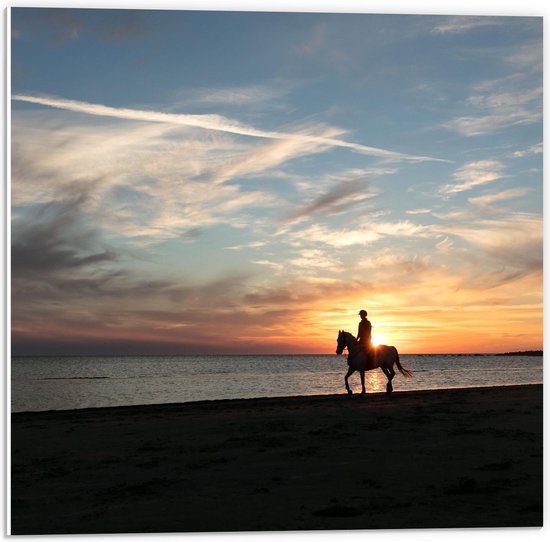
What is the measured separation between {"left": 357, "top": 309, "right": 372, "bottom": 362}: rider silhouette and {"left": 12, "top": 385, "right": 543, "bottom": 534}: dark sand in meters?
5.32

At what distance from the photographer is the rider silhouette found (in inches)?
818

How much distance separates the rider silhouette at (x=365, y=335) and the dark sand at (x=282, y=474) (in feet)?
17.5

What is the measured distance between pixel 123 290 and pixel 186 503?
16.2 m

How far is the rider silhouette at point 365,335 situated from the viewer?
20781 mm

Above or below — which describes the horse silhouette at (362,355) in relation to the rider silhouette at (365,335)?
below

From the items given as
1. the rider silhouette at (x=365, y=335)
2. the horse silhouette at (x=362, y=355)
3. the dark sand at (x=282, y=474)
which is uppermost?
the rider silhouette at (x=365, y=335)

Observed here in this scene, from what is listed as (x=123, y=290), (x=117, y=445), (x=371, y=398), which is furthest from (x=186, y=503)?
(x=123, y=290)

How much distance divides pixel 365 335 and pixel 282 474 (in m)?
12.1

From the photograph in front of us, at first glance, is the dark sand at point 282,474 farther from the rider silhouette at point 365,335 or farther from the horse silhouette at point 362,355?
the horse silhouette at point 362,355

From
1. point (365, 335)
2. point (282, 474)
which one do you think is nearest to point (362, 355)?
point (365, 335)

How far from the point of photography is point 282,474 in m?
9.72

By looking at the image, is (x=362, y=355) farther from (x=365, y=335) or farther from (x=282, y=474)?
(x=282, y=474)

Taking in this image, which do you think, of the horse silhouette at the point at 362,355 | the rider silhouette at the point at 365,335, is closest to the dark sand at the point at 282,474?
the rider silhouette at the point at 365,335

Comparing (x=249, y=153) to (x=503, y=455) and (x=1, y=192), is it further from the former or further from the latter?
(x=503, y=455)
